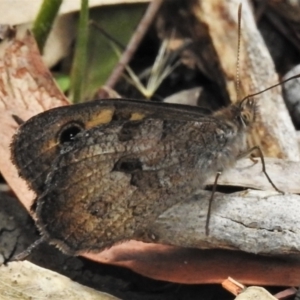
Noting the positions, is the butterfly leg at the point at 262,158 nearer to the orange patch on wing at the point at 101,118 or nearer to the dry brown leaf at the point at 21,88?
the orange patch on wing at the point at 101,118

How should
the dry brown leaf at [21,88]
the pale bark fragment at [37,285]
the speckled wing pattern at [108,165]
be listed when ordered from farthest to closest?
the dry brown leaf at [21,88] → the speckled wing pattern at [108,165] → the pale bark fragment at [37,285]

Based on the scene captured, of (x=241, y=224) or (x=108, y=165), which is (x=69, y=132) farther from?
(x=241, y=224)

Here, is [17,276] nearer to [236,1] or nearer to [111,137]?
[111,137]

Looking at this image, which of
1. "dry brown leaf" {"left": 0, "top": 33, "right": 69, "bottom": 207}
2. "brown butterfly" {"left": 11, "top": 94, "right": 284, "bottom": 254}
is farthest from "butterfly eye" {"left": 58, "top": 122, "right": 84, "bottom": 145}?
"dry brown leaf" {"left": 0, "top": 33, "right": 69, "bottom": 207}

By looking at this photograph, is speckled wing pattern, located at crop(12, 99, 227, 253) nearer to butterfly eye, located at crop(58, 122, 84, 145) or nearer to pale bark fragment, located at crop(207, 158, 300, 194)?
butterfly eye, located at crop(58, 122, 84, 145)

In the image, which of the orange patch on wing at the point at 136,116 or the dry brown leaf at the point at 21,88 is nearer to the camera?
the orange patch on wing at the point at 136,116

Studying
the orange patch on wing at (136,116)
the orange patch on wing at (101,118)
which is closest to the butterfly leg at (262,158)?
the orange patch on wing at (136,116)

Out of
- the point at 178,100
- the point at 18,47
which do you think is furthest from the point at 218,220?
the point at 18,47

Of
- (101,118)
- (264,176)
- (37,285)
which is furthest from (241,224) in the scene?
(37,285)

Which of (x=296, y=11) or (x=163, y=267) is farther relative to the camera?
(x=296, y=11)
